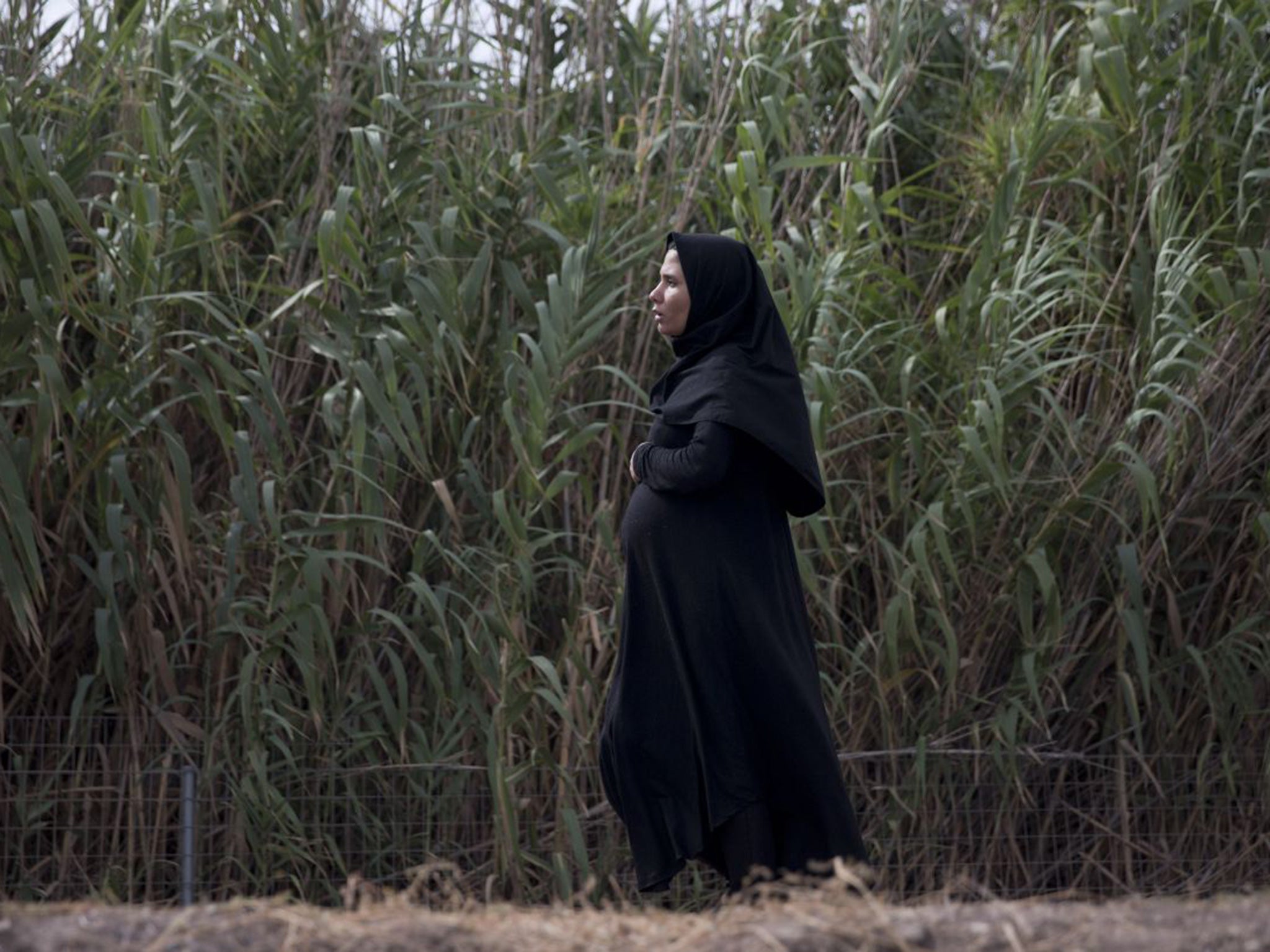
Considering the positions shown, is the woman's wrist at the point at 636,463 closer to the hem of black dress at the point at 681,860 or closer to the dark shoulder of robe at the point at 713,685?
the dark shoulder of robe at the point at 713,685

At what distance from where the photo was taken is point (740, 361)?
10.2 feet

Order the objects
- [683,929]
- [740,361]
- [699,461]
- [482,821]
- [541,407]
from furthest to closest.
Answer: [482,821], [541,407], [740,361], [699,461], [683,929]

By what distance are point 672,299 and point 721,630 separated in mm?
626

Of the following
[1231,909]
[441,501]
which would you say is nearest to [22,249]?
[441,501]

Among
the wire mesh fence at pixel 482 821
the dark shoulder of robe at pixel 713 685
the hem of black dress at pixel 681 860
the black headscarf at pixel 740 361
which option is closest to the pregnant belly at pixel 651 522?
the dark shoulder of robe at pixel 713 685

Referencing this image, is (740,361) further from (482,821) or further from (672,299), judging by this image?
(482,821)

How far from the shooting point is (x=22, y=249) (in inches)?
146

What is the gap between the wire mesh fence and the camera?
12.1ft

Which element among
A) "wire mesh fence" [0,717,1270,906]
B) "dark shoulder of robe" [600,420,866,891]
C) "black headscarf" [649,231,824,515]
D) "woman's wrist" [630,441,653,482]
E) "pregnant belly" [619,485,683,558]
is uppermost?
"black headscarf" [649,231,824,515]

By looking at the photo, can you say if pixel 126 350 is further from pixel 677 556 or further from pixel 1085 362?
pixel 1085 362

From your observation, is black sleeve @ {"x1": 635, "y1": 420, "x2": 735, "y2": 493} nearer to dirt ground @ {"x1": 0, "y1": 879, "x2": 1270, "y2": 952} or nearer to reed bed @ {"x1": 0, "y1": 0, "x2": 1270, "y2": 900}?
reed bed @ {"x1": 0, "y1": 0, "x2": 1270, "y2": 900}

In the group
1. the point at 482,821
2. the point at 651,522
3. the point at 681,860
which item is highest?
the point at 651,522

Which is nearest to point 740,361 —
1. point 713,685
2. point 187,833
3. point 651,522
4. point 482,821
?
point 651,522

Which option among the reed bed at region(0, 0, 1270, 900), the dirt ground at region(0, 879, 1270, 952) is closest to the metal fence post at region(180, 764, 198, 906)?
the reed bed at region(0, 0, 1270, 900)
